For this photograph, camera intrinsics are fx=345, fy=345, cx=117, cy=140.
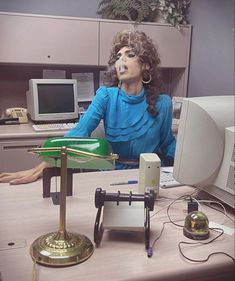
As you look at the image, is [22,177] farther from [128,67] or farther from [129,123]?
[128,67]

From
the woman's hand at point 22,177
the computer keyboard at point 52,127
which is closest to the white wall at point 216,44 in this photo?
the woman's hand at point 22,177

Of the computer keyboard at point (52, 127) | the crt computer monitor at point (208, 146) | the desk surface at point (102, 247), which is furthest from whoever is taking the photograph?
the computer keyboard at point (52, 127)

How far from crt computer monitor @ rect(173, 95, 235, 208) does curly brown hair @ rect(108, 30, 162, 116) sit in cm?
71

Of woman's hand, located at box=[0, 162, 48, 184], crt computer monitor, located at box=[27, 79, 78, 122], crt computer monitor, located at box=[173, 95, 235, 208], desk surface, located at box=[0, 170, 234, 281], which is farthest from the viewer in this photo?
crt computer monitor, located at box=[27, 79, 78, 122]

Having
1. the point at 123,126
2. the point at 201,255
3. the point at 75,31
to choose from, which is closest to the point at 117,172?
the point at 123,126

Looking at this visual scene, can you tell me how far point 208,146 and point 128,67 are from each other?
2.88 feet

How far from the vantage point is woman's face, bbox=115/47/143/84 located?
168cm

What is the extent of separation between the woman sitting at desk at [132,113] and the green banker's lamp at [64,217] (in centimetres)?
78

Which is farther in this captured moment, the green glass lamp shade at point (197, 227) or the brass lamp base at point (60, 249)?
the green glass lamp shade at point (197, 227)

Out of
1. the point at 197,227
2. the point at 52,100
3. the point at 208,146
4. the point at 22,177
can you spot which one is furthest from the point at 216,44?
the point at 52,100

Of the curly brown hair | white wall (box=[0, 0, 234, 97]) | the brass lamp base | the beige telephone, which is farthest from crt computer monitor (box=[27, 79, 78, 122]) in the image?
the brass lamp base

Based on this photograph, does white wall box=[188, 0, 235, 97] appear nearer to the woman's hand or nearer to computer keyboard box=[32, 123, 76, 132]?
the woman's hand

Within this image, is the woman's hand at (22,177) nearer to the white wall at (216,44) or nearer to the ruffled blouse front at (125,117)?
the ruffled blouse front at (125,117)

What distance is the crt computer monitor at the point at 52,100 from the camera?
8.29 ft
